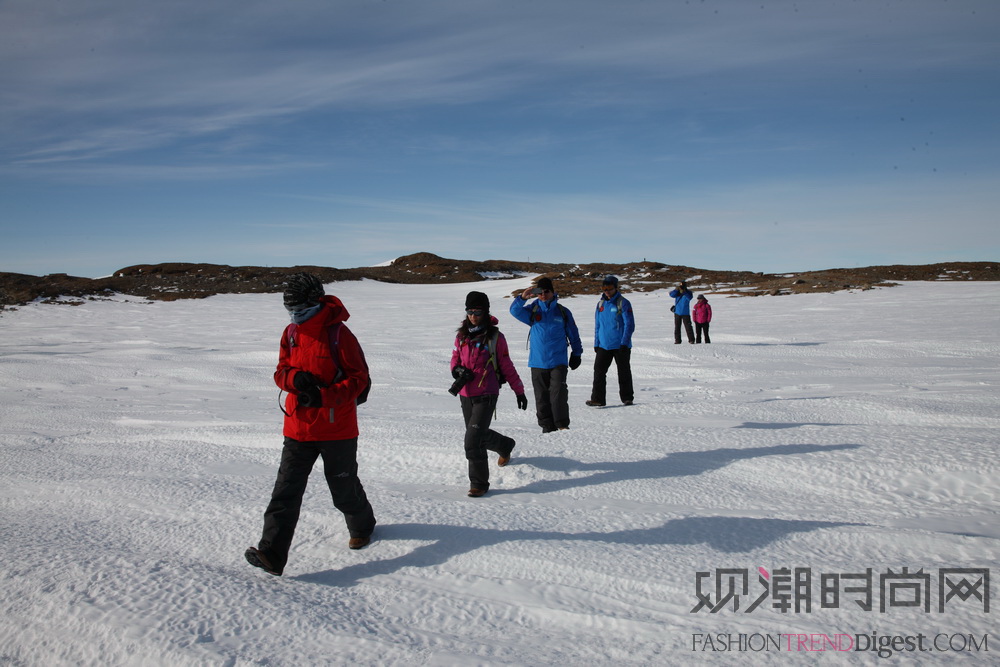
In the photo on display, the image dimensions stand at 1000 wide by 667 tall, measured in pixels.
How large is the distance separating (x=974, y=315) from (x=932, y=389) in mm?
15825

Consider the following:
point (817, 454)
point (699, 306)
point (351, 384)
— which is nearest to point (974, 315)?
point (699, 306)

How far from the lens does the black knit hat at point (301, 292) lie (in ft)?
10.5

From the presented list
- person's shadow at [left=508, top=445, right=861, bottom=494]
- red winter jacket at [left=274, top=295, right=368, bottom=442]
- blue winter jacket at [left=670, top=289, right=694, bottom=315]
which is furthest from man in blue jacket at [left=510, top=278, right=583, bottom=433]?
blue winter jacket at [left=670, top=289, right=694, bottom=315]

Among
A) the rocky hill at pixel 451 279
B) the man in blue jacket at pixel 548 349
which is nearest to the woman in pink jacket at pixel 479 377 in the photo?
the man in blue jacket at pixel 548 349

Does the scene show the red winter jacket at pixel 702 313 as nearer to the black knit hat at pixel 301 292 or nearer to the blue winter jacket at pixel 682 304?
the blue winter jacket at pixel 682 304

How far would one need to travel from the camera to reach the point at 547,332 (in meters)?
6.26

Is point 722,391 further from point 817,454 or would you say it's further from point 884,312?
point 884,312

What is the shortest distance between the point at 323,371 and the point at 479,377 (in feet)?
5.00

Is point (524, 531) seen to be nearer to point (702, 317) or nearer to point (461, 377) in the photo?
point (461, 377)

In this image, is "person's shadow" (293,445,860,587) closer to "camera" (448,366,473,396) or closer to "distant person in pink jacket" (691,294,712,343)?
"camera" (448,366,473,396)

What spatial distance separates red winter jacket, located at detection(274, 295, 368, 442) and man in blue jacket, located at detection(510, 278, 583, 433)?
302 cm

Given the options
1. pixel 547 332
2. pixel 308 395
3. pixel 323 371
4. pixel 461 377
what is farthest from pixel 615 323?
pixel 308 395

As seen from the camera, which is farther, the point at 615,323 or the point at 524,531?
the point at 615,323

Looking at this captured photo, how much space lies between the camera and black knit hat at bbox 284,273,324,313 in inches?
126
